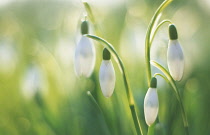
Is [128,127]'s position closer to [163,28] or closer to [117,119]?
[117,119]

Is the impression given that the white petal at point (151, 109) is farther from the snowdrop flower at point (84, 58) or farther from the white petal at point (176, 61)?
the snowdrop flower at point (84, 58)

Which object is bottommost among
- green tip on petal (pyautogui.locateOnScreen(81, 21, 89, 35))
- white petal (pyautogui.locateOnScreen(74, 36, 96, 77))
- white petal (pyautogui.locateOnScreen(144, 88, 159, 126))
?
white petal (pyautogui.locateOnScreen(144, 88, 159, 126))

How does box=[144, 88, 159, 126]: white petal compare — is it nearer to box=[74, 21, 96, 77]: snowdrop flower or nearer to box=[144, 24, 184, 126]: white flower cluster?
box=[144, 24, 184, 126]: white flower cluster

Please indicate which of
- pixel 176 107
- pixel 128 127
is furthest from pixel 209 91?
pixel 128 127

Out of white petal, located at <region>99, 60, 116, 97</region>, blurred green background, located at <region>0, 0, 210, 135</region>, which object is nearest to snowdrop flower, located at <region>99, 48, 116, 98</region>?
white petal, located at <region>99, 60, 116, 97</region>

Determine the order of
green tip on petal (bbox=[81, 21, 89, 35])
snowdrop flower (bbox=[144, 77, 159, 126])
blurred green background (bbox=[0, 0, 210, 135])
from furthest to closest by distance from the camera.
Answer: blurred green background (bbox=[0, 0, 210, 135]) < green tip on petal (bbox=[81, 21, 89, 35]) < snowdrop flower (bbox=[144, 77, 159, 126])

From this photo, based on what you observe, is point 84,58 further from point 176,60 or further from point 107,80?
point 176,60
